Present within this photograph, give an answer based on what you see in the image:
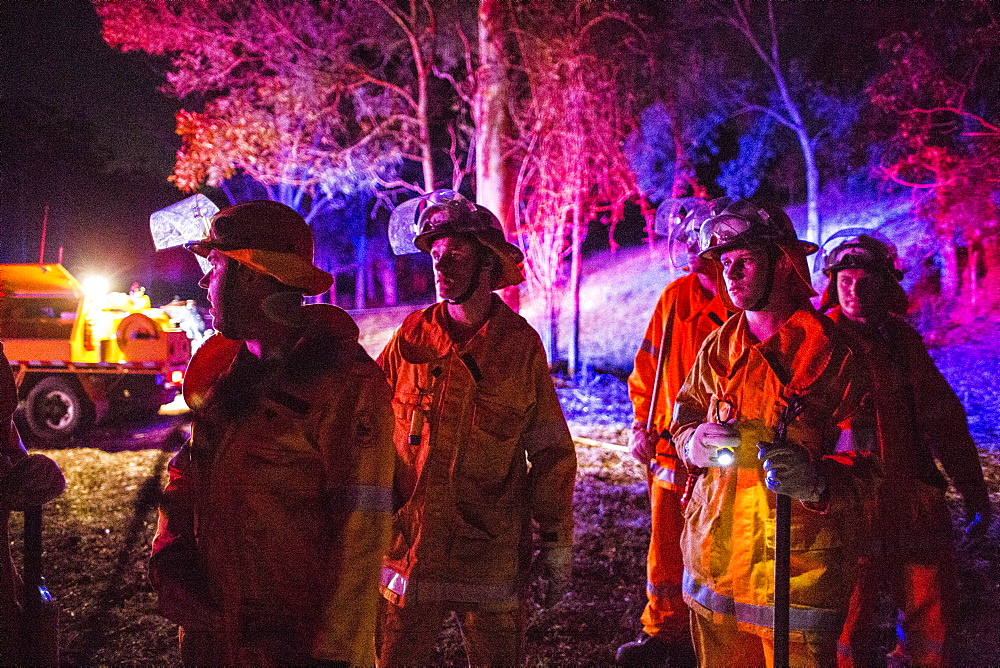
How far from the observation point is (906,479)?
3.90 m

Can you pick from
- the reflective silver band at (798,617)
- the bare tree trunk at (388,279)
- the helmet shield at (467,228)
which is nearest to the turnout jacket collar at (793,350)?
the reflective silver band at (798,617)

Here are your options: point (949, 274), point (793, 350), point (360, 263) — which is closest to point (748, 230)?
point (793, 350)

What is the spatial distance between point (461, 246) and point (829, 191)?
30014 millimetres

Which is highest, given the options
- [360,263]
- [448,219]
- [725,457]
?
[360,263]

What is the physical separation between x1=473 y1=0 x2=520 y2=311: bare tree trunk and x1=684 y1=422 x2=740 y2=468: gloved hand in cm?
824

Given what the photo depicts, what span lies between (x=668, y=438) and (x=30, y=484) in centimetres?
324

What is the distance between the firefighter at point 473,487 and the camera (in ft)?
9.78

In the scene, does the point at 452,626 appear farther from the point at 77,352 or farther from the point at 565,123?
the point at 565,123

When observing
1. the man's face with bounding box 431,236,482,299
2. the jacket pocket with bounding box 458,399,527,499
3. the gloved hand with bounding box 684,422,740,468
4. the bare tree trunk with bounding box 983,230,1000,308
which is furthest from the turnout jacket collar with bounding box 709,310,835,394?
the bare tree trunk with bounding box 983,230,1000,308

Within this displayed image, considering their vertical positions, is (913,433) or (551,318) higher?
(551,318)

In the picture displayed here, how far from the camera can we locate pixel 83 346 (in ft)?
37.1

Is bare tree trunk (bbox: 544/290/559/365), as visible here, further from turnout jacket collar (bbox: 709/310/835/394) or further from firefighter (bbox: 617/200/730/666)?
turnout jacket collar (bbox: 709/310/835/394)

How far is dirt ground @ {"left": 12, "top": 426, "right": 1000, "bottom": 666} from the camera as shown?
4.42 metres

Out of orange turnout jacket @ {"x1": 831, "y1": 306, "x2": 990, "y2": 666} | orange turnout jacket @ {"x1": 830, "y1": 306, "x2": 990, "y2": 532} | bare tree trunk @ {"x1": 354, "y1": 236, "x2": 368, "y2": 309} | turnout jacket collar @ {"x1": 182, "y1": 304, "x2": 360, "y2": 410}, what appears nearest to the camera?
turnout jacket collar @ {"x1": 182, "y1": 304, "x2": 360, "y2": 410}
